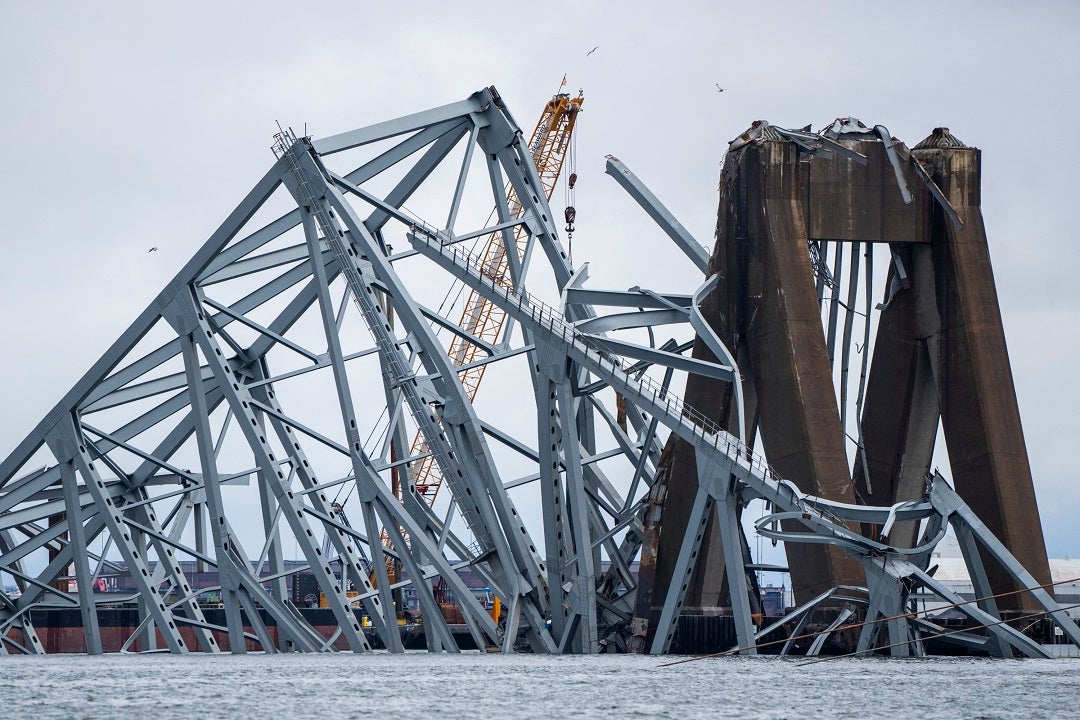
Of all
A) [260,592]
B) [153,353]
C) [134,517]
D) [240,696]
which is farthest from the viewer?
[134,517]

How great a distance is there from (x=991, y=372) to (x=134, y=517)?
31531mm

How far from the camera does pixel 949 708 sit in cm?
1722

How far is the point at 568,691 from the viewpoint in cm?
2022

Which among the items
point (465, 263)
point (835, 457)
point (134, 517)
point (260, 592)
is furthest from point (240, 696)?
point (134, 517)

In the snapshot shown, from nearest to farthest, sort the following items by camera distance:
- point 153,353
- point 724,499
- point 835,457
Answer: point 724,499, point 835,457, point 153,353

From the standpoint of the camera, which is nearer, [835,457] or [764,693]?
[764,693]

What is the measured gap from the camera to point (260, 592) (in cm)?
4747

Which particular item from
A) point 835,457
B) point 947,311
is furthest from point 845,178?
point 835,457

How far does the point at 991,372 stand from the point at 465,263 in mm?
14183

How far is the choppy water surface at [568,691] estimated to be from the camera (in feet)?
54.6

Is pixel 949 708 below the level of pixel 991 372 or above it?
below

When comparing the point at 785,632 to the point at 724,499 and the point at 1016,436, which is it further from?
the point at 1016,436

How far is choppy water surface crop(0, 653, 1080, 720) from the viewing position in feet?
54.6

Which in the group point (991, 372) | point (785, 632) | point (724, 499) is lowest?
point (785, 632)
